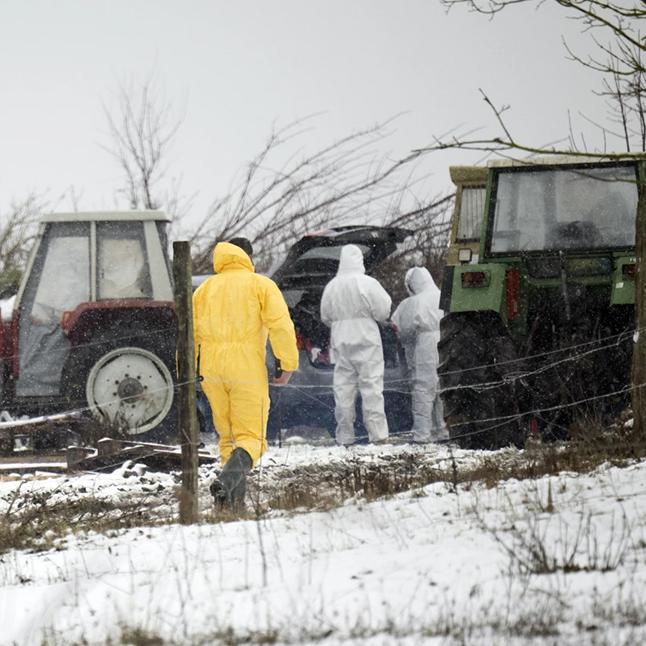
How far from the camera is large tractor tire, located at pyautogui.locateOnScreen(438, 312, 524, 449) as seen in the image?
9828 mm

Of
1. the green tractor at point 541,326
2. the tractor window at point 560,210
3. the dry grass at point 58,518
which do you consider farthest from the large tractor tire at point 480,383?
the dry grass at point 58,518

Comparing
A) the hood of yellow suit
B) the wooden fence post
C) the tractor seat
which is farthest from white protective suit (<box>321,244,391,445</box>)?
the wooden fence post

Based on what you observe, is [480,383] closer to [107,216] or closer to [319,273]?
[107,216]

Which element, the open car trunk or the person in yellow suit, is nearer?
the person in yellow suit

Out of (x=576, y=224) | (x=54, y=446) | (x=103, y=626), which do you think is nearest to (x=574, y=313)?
(x=576, y=224)

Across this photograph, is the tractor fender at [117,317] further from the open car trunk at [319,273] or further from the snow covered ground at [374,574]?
the snow covered ground at [374,574]

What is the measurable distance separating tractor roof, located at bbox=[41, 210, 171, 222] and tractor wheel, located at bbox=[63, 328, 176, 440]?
0.90 meters

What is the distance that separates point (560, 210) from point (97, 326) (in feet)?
11.6

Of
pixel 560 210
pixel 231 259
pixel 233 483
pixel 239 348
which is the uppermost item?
pixel 560 210

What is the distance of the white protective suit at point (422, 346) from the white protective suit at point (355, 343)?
490 millimetres

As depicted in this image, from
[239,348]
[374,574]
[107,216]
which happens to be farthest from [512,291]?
[374,574]

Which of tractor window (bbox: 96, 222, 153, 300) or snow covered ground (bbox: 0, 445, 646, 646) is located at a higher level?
tractor window (bbox: 96, 222, 153, 300)

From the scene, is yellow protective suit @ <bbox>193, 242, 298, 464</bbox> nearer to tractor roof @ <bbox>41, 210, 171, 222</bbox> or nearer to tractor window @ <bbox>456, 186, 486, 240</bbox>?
tractor roof @ <bbox>41, 210, 171, 222</bbox>

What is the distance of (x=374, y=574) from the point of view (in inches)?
213
